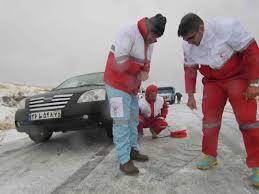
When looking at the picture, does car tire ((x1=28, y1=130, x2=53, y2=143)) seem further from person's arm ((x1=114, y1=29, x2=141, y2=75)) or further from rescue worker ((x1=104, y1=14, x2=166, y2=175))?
person's arm ((x1=114, y1=29, x2=141, y2=75))

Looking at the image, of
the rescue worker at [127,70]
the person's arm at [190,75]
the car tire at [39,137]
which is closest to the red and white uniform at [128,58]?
the rescue worker at [127,70]

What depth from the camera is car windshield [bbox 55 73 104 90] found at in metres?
5.57

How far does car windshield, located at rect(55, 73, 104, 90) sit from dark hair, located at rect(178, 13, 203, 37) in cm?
264

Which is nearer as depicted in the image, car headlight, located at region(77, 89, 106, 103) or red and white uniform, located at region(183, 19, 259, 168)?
red and white uniform, located at region(183, 19, 259, 168)

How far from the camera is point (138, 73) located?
3613 millimetres

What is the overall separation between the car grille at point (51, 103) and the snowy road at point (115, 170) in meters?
0.67

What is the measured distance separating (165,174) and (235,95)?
3.40ft

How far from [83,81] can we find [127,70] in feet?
A: 7.88

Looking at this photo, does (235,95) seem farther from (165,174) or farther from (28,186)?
(28,186)

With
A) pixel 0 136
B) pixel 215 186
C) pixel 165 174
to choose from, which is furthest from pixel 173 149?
pixel 0 136

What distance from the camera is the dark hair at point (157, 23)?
3311 millimetres

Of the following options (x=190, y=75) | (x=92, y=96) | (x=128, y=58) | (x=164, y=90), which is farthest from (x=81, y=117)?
(x=164, y=90)

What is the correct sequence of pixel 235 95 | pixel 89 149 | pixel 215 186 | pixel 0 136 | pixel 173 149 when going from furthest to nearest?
1. pixel 0 136
2. pixel 89 149
3. pixel 173 149
4. pixel 235 95
5. pixel 215 186

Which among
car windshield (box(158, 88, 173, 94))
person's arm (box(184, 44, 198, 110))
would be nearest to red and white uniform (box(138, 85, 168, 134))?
person's arm (box(184, 44, 198, 110))
